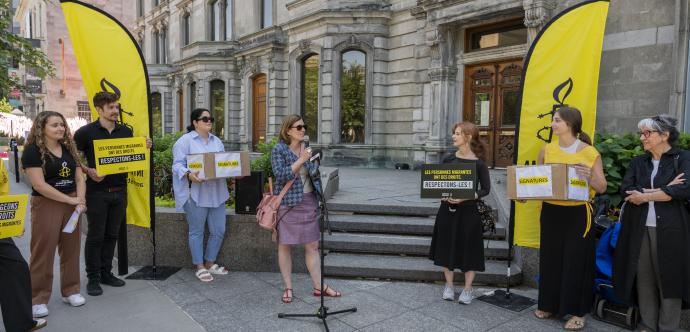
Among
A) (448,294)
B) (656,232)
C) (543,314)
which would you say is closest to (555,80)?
(656,232)

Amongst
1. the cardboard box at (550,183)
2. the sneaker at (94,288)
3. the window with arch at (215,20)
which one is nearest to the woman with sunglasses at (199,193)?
the sneaker at (94,288)

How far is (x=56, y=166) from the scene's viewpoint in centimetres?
439

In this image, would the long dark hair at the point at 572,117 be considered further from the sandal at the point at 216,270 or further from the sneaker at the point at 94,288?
the sneaker at the point at 94,288

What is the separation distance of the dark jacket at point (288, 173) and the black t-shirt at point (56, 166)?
6.45 ft

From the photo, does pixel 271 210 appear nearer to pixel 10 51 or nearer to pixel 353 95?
pixel 10 51

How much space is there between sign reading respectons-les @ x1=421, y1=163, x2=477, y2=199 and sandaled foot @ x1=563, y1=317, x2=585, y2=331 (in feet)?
4.72

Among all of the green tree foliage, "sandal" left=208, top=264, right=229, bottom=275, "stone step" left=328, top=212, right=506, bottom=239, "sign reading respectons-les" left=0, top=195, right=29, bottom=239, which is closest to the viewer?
"sign reading respectons-les" left=0, top=195, right=29, bottom=239

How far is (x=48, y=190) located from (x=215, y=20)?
21.5m

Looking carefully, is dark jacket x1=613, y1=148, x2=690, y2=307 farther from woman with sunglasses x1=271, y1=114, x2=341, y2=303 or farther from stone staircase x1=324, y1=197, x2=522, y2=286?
woman with sunglasses x1=271, y1=114, x2=341, y2=303

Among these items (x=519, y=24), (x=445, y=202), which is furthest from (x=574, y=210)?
(x=519, y=24)

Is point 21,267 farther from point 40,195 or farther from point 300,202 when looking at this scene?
point 300,202

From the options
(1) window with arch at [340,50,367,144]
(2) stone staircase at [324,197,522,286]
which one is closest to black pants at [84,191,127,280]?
(2) stone staircase at [324,197,522,286]

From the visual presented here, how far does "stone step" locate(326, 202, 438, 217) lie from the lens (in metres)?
6.83

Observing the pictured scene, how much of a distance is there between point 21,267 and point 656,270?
5.36 metres
